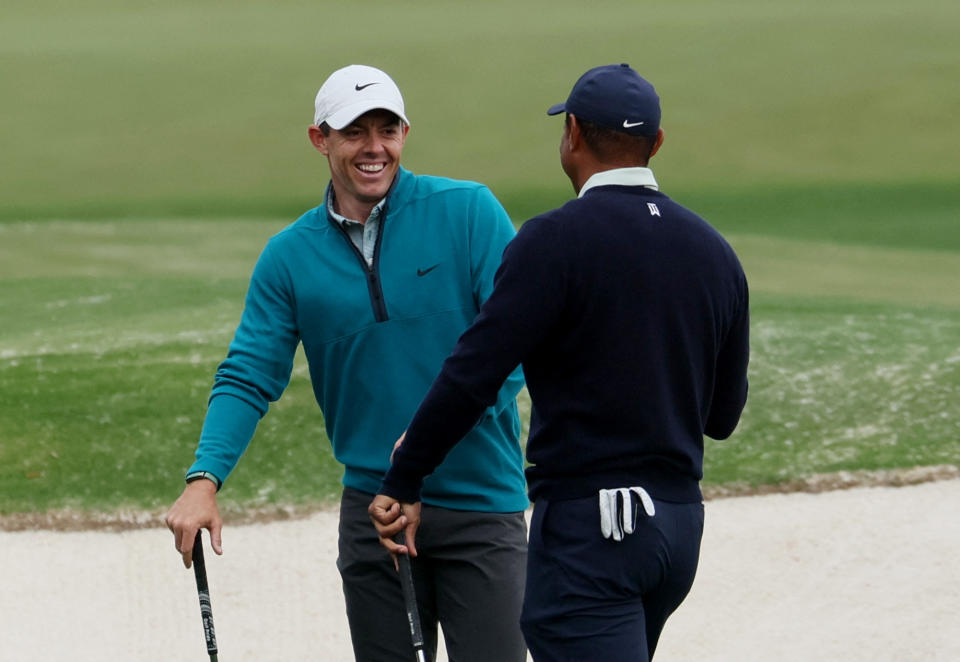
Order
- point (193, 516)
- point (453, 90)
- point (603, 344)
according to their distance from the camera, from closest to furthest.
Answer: point (603, 344) < point (193, 516) < point (453, 90)

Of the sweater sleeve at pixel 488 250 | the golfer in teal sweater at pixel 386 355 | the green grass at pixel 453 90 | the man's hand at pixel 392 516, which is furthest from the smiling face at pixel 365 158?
the green grass at pixel 453 90

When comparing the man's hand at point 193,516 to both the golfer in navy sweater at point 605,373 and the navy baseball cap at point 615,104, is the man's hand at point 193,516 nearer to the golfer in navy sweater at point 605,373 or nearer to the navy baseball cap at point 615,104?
the golfer in navy sweater at point 605,373

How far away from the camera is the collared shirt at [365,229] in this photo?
3879 millimetres

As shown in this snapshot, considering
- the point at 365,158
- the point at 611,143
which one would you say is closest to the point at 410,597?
the point at 365,158

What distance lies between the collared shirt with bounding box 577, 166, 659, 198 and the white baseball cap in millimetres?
805

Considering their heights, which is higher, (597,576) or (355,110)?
(355,110)

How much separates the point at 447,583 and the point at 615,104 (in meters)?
1.40

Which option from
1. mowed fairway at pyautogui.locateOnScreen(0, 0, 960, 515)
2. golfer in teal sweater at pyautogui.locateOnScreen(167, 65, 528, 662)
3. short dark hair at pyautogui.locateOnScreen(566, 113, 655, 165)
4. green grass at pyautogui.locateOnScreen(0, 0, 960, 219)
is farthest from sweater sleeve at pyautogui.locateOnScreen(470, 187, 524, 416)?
green grass at pyautogui.locateOnScreen(0, 0, 960, 219)

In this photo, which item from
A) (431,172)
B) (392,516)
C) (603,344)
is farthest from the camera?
(431,172)

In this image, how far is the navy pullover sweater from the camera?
3.04 metres

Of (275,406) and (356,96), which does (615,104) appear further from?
(275,406)

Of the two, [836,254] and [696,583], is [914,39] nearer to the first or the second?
[836,254]

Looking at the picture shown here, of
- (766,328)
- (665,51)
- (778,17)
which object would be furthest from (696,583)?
(778,17)

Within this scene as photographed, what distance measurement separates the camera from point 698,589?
7527mm
